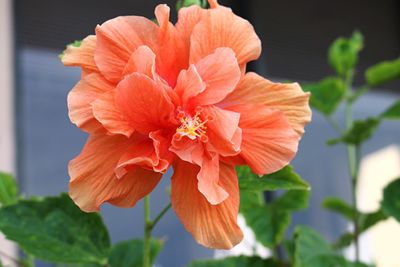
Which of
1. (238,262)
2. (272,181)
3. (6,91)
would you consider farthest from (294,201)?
(6,91)

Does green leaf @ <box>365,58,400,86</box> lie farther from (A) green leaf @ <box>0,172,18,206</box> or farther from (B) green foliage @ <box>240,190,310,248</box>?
(A) green leaf @ <box>0,172,18,206</box>

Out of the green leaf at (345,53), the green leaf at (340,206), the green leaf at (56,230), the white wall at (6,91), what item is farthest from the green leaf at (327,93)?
the white wall at (6,91)

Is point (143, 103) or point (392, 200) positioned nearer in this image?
point (143, 103)

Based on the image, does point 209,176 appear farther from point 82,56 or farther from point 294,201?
point 294,201

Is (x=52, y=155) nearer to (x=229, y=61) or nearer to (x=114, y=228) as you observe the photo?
(x=114, y=228)

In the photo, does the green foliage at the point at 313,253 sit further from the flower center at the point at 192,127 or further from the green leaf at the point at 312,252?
the flower center at the point at 192,127

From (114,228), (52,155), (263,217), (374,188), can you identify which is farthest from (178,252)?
(263,217)
